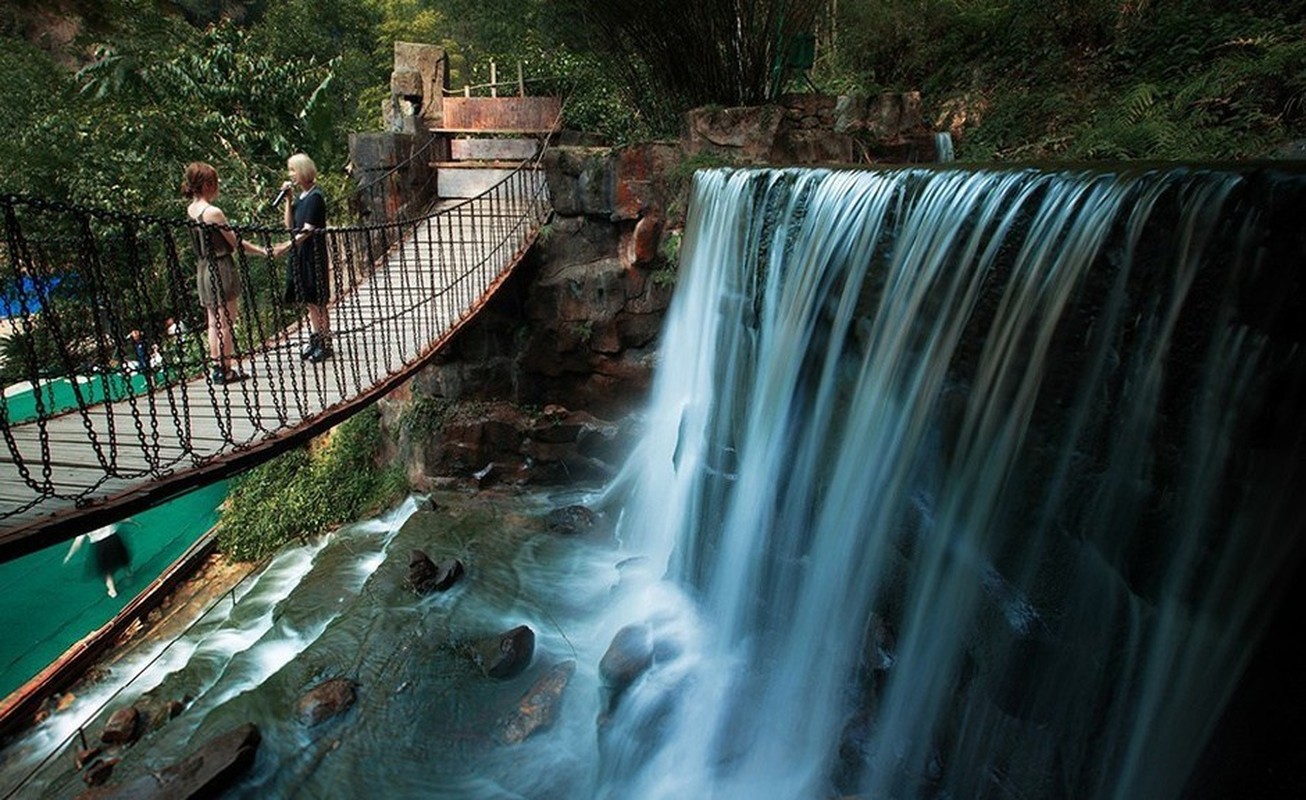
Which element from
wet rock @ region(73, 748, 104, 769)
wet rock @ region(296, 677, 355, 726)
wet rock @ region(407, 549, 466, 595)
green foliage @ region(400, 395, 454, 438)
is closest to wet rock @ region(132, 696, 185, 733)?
wet rock @ region(73, 748, 104, 769)

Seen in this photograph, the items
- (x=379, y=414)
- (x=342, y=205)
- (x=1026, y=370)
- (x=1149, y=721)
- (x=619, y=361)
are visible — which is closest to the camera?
(x=1149, y=721)

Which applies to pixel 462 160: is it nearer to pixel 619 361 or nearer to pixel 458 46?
pixel 619 361

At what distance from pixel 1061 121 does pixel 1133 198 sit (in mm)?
5225

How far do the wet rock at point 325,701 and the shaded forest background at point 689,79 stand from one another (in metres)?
6.24

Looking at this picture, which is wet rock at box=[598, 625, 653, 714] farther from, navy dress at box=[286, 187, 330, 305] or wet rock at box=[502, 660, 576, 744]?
navy dress at box=[286, 187, 330, 305]

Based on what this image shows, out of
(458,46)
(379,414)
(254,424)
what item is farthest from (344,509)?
(458,46)

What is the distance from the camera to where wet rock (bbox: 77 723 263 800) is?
3.76m

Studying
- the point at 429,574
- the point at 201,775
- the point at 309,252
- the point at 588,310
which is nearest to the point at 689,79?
the point at 588,310

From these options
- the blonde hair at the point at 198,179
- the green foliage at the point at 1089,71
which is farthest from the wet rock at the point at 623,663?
the green foliage at the point at 1089,71

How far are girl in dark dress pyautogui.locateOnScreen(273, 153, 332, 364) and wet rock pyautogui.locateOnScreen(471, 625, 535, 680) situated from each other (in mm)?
2321

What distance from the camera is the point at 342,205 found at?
891cm

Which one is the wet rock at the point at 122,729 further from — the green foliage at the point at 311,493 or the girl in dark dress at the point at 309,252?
the green foliage at the point at 311,493

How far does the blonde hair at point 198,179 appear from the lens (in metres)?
4.03

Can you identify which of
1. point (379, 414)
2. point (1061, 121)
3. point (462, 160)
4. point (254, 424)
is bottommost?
point (379, 414)
